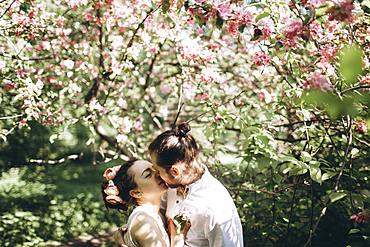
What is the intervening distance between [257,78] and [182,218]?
203cm

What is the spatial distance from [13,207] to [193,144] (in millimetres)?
5194

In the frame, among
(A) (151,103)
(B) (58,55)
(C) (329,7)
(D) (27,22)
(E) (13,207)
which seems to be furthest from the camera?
(E) (13,207)

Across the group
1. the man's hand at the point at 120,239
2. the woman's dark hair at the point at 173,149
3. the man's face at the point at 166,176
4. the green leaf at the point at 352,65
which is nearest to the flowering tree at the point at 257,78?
the green leaf at the point at 352,65

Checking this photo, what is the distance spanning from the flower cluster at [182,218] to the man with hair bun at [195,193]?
0.05 metres

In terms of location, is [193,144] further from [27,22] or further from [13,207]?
[13,207]

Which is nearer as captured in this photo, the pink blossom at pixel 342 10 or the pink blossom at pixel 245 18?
the pink blossom at pixel 342 10

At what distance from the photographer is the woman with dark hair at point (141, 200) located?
4.53 ft

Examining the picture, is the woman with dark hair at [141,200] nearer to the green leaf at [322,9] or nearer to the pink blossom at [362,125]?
the green leaf at [322,9]

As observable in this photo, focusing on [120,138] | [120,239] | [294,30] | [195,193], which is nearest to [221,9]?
[294,30]

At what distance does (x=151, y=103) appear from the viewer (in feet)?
12.6

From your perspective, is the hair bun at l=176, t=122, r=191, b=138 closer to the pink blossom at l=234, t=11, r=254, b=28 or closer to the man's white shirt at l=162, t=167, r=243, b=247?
the man's white shirt at l=162, t=167, r=243, b=247

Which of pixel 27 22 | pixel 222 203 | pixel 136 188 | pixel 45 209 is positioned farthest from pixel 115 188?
pixel 45 209

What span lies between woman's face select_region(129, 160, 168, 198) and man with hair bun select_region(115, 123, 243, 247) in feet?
0.30

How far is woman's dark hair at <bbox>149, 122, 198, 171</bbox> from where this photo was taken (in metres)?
1.39
